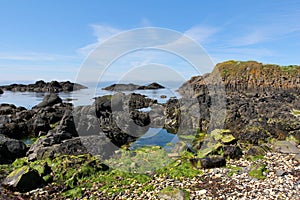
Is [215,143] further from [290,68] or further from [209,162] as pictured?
[290,68]

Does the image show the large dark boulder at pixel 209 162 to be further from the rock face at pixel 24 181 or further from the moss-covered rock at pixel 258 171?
the rock face at pixel 24 181

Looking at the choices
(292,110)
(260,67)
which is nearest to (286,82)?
(260,67)

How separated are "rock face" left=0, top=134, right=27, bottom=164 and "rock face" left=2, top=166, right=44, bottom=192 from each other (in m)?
3.08

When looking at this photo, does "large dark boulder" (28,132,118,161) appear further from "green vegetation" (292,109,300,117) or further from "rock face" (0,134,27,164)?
"green vegetation" (292,109,300,117)

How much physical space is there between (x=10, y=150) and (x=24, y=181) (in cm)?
423

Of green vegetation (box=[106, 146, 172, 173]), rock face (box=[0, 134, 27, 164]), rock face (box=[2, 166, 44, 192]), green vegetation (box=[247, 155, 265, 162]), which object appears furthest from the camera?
rock face (box=[0, 134, 27, 164])

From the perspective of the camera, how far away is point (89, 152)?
10.6 meters

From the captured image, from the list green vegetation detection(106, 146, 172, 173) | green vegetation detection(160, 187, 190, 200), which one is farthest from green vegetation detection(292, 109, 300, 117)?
green vegetation detection(160, 187, 190, 200)

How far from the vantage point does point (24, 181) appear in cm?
793

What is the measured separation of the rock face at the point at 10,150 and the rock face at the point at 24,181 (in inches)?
121

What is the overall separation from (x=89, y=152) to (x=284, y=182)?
7.13 metres

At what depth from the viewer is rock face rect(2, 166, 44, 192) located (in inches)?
310

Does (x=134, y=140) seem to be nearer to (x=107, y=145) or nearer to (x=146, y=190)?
(x=107, y=145)

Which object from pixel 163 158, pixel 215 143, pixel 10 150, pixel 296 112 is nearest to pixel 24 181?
pixel 10 150
